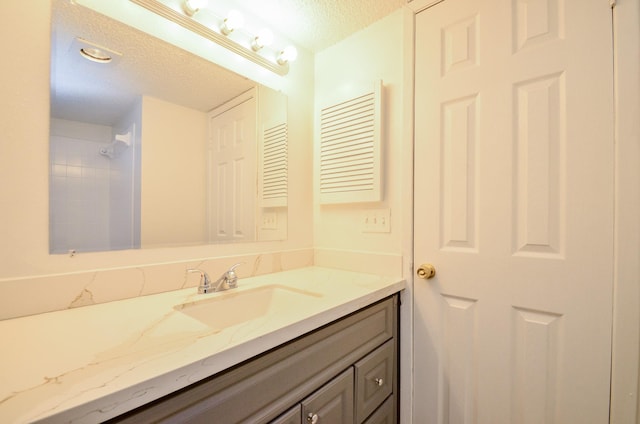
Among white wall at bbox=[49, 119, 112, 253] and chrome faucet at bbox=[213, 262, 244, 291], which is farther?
chrome faucet at bbox=[213, 262, 244, 291]

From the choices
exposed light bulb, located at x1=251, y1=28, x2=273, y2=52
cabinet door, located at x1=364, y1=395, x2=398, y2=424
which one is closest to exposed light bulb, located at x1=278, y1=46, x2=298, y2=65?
exposed light bulb, located at x1=251, y1=28, x2=273, y2=52

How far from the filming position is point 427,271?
1.27m

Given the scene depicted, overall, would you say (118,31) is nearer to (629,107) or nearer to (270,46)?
(270,46)

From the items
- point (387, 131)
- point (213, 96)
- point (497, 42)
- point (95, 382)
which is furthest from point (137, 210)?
point (497, 42)

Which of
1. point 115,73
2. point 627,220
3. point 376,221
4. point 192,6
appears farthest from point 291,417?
point 192,6

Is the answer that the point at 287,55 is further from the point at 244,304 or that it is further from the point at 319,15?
the point at 244,304

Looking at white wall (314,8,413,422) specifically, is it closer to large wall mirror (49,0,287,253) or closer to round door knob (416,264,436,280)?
round door knob (416,264,436,280)

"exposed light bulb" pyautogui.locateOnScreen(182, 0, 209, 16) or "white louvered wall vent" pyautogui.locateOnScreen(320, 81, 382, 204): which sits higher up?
"exposed light bulb" pyautogui.locateOnScreen(182, 0, 209, 16)

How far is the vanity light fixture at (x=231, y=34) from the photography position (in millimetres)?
1098

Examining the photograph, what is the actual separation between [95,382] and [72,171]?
73 centimetres

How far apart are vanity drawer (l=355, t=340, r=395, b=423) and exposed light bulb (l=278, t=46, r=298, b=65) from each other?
1473 millimetres

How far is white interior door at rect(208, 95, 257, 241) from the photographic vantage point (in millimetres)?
1279

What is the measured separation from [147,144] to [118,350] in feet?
2.51

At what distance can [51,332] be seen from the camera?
0.71 metres
